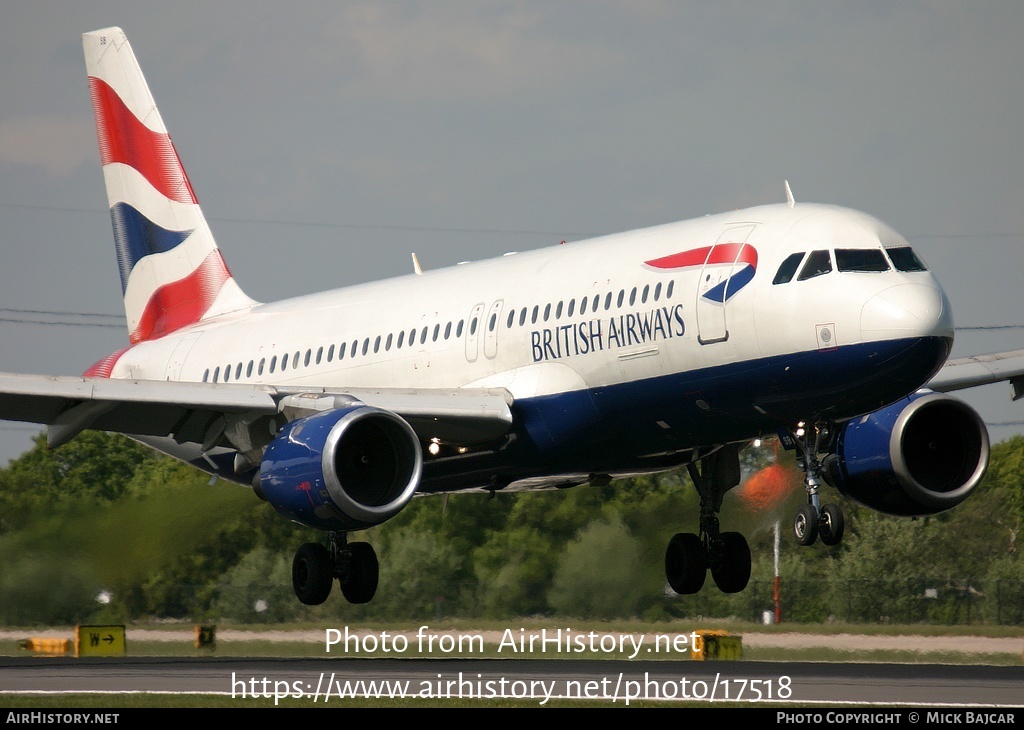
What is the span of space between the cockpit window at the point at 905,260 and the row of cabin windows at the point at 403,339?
3141 mm

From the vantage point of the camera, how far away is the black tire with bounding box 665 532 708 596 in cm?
2930

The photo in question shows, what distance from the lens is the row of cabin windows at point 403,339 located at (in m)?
25.0

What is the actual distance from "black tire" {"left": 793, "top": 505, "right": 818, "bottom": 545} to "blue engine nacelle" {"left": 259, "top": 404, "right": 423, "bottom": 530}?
5.59 meters

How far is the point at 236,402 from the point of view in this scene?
26188 mm

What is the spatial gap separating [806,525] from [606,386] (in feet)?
11.8

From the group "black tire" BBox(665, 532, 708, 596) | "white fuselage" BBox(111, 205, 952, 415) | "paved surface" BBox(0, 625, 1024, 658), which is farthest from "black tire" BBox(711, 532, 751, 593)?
"paved surface" BBox(0, 625, 1024, 658)

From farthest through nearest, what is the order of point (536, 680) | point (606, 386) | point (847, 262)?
point (536, 680)
point (606, 386)
point (847, 262)

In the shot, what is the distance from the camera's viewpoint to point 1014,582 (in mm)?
44469

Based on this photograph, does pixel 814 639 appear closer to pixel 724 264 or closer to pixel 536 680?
pixel 536 680

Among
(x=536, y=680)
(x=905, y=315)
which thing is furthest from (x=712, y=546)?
(x=905, y=315)

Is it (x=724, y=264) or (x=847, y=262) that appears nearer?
(x=847, y=262)

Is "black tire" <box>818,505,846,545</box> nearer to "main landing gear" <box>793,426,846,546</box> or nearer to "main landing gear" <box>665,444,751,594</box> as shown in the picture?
"main landing gear" <box>793,426,846,546</box>

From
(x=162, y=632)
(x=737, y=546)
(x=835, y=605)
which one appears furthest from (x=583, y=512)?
(x=737, y=546)

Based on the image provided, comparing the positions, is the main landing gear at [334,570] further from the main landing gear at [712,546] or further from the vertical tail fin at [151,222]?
the vertical tail fin at [151,222]
